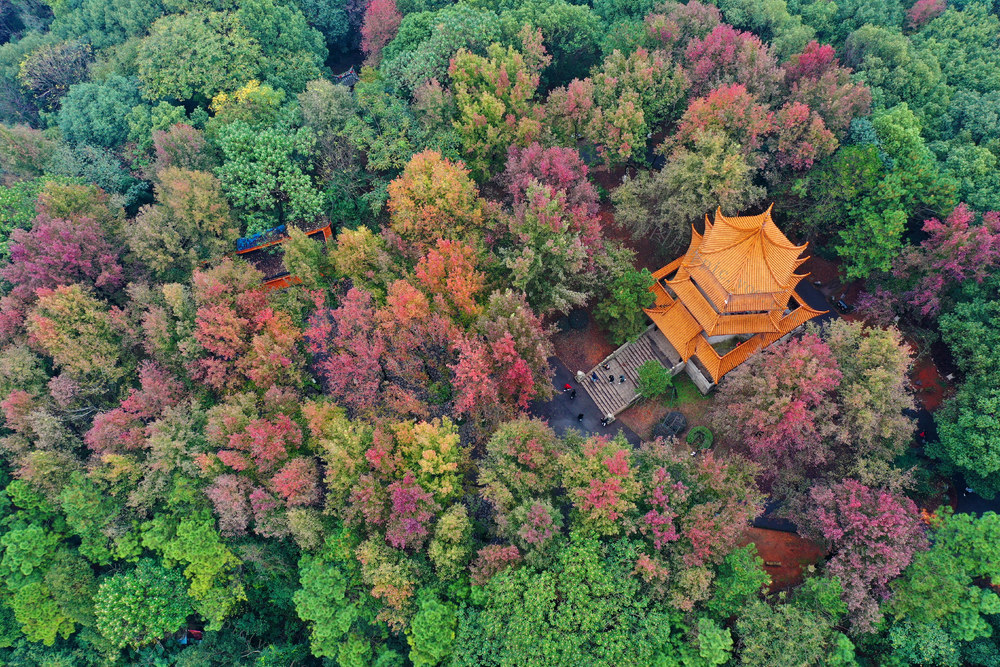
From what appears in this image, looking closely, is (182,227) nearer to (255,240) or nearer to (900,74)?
(255,240)

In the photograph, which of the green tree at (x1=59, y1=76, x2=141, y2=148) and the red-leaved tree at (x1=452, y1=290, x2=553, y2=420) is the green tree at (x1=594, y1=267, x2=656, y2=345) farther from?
the green tree at (x1=59, y1=76, x2=141, y2=148)

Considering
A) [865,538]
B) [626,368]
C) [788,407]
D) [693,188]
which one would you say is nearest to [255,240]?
[626,368]

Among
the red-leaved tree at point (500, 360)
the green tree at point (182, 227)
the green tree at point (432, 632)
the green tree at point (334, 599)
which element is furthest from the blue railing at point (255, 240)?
the green tree at point (432, 632)

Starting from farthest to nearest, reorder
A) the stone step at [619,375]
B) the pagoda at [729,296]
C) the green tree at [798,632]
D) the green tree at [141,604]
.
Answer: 1. the stone step at [619,375]
2. the pagoda at [729,296]
3. the green tree at [141,604]
4. the green tree at [798,632]

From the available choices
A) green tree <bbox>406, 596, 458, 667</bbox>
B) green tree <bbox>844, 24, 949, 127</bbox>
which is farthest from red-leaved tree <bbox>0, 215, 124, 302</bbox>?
green tree <bbox>844, 24, 949, 127</bbox>

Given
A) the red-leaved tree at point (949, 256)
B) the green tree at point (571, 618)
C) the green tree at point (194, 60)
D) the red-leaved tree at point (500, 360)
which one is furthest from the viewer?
the green tree at point (194, 60)

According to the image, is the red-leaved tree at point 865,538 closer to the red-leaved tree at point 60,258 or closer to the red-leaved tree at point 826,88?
the red-leaved tree at point 826,88
